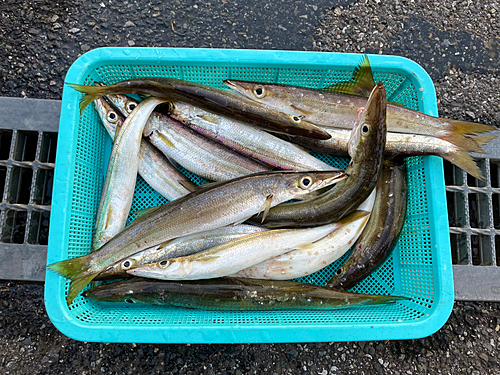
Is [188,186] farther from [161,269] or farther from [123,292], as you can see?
[123,292]

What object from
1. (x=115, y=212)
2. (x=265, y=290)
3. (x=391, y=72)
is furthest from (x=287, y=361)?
(x=391, y=72)

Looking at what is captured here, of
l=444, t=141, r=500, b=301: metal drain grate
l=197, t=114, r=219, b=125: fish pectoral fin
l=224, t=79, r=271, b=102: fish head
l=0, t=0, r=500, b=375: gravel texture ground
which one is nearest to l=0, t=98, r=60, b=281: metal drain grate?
l=0, t=0, r=500, b=375: gravel texture ground

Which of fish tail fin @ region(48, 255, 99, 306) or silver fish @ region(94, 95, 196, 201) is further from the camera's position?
silver fish @ region(94, 95, 196, 201)

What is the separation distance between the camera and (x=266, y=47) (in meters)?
3.27

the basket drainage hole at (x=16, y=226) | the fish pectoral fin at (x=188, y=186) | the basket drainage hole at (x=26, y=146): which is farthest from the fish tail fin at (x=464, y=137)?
the basket drainage hole at (x=16, y=226)

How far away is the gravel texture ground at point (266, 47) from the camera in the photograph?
110 inches

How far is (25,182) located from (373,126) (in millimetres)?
2834

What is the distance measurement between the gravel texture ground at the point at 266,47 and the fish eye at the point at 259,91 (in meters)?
0.88

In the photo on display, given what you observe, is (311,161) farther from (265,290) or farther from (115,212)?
(115,212)

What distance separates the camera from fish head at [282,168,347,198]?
2.30 metres

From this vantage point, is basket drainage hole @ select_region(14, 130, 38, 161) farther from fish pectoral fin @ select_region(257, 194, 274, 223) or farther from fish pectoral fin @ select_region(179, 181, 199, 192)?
fish pectoral fin @ select_region(257, 194, 274, 223)

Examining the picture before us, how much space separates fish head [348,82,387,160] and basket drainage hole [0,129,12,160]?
2.82 m

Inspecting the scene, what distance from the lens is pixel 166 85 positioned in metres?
2.44

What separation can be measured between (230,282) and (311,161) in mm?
1066
